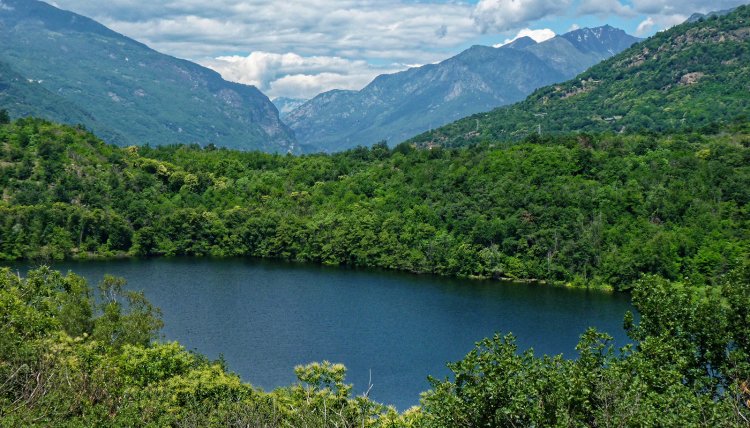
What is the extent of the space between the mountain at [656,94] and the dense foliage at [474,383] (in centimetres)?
12340

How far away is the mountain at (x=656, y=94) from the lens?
152125mm

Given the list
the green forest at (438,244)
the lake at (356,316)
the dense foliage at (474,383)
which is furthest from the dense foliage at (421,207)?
the dense foliage at (474,383)

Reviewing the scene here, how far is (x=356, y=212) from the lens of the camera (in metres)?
109

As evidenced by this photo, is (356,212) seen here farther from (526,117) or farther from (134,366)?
(526,117)

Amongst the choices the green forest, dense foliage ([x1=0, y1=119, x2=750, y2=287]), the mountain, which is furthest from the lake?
the mountain

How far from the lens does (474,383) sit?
24672 millimetres

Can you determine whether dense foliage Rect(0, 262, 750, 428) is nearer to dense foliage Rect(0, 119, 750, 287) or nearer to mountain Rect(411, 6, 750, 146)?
dense foliage Rect(0, 119, 750, 287)

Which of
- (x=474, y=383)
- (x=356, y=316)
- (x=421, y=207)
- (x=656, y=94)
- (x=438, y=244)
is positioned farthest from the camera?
(x=656, y=94)

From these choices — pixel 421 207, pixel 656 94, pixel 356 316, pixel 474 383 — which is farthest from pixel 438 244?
pixel 656 94

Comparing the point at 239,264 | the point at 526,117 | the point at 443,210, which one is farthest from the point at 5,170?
the point at 526,117

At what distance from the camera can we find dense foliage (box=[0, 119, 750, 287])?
8894 cm

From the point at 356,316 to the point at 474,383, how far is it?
46.0 meters

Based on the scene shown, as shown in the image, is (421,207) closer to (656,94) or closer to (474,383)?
(474,383)

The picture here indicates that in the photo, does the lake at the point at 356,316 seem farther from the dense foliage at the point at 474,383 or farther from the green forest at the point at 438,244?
the dense foliage at the point at 474,383
